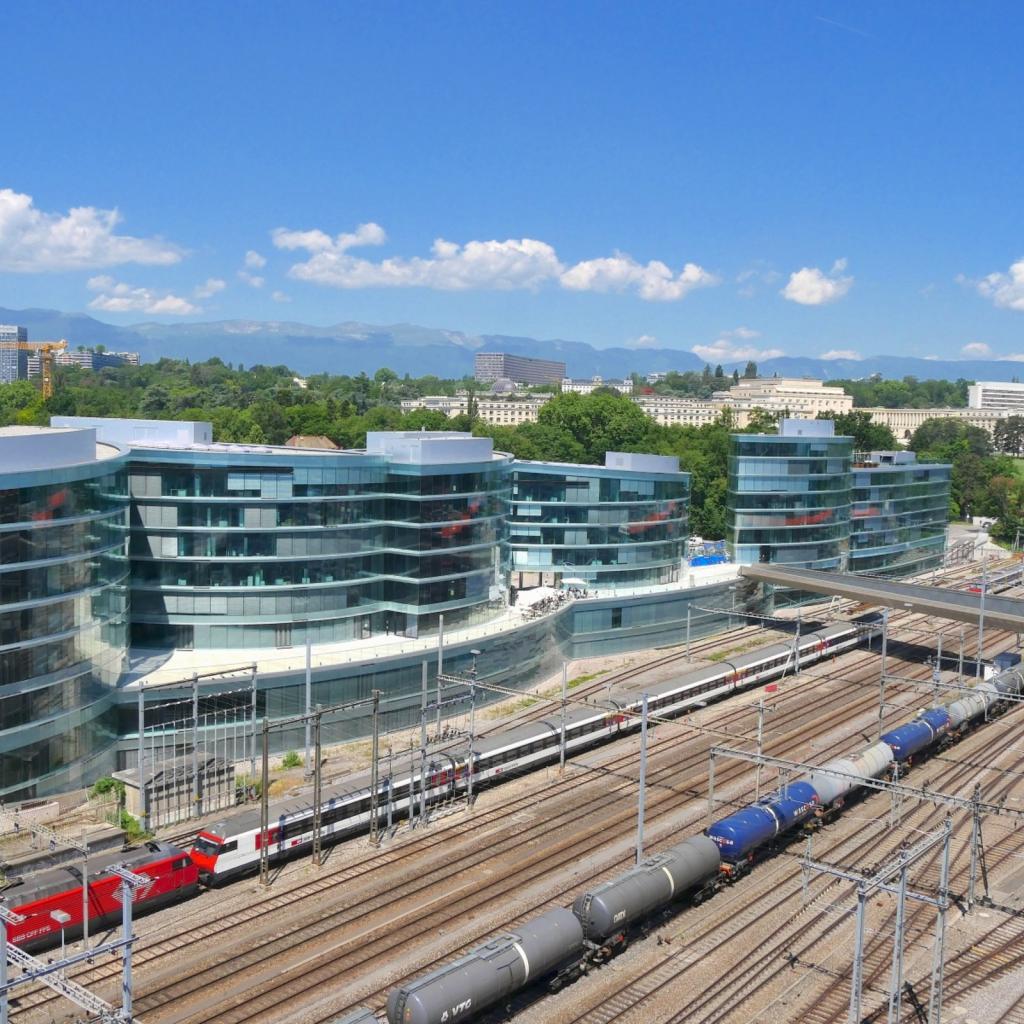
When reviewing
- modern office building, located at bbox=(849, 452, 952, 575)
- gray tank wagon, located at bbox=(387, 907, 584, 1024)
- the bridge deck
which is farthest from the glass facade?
modern office building, located at bbox=(849, 452, 952, 575)

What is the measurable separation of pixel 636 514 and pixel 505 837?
45.3 m

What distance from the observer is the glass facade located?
64.2 meters

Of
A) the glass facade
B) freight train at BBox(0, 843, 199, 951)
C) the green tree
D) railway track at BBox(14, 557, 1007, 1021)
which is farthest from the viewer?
the green tree

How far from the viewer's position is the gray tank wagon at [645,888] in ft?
126

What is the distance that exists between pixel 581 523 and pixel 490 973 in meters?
58.0

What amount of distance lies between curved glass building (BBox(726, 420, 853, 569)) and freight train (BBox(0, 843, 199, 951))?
6984cm

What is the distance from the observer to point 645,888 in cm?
4006

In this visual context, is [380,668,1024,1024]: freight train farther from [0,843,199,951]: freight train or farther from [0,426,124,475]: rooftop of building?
Result: [0,426,124,475]: rooftop of building

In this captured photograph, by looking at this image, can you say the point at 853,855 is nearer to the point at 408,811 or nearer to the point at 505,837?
the point at 505,837

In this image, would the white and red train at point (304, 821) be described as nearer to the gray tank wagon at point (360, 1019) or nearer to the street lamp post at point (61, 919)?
the street lamp post at point (61, 919)

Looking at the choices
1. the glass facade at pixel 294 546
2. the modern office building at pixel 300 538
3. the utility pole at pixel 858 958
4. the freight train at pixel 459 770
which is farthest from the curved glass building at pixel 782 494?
the utility pole at pixel 858 958

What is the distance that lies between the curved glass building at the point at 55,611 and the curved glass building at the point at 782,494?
206 ft

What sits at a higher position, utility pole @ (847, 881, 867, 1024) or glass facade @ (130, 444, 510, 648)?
glass facade @ (130, 444, 510, 648)

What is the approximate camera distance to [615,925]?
38.5 m
